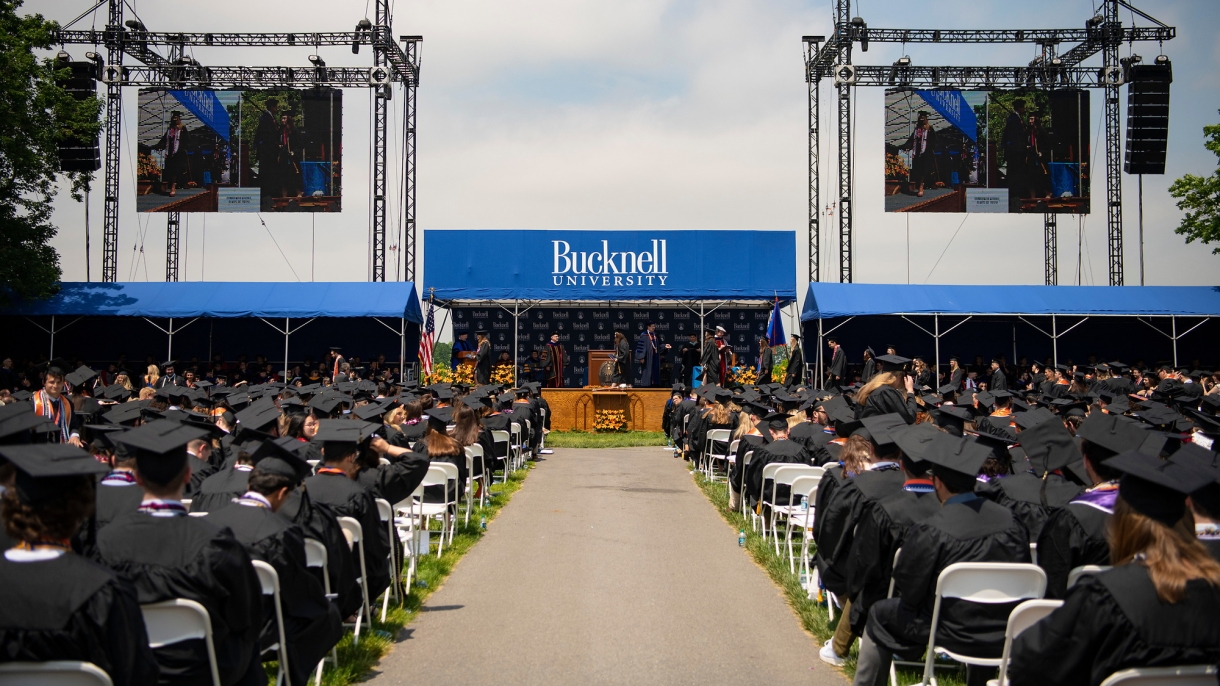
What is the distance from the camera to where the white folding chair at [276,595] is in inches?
146

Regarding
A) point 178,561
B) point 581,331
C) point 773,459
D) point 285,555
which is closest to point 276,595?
point 285,555

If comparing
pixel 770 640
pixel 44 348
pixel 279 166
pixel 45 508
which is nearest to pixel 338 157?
pixel 279 166

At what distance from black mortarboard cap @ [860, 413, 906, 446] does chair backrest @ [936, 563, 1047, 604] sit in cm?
141

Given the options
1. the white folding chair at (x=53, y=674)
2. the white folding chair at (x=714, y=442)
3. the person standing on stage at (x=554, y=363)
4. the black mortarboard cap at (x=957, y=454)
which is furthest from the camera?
the person standing on stage at (x=554, y=363)

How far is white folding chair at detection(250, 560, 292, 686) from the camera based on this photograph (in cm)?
371

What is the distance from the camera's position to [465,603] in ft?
20.8

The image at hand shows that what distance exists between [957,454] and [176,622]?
121 inches

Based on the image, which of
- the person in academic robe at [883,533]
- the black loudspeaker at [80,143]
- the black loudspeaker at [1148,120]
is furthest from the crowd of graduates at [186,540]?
the black loudspeaker at [1148,120]

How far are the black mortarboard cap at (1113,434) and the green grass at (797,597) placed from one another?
1.41m

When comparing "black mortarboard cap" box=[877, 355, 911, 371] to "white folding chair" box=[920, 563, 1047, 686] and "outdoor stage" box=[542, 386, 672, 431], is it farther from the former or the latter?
"outdoor stage" box=[542, 386, 672, 431]

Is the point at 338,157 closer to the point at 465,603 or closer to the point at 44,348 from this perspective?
the point at 44,348

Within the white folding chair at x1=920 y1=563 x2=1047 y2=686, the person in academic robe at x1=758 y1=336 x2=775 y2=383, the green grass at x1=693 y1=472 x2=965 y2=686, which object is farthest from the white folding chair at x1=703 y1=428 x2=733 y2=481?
the person in academic robe at x1=758 y1=336 x2=775 y2=383

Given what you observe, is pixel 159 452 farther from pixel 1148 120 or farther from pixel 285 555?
pixel 1148 120

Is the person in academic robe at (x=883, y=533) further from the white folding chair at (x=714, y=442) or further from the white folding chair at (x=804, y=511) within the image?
the white folding chair at (x=714, y=442)
